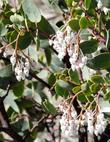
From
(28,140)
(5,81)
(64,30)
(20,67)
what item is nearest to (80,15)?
(64,30)

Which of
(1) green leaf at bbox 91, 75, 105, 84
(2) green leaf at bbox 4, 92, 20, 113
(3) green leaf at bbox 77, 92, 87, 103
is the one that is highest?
(1) green leaf at bbox 91, 75, 105, 84

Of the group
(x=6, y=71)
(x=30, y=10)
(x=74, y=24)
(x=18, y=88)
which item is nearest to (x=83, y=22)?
(x=74, y=24)

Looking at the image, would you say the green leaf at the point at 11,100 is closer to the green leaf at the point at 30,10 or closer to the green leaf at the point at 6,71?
the green leaf at the point at 6,71

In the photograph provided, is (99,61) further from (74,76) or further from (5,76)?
(5,76)

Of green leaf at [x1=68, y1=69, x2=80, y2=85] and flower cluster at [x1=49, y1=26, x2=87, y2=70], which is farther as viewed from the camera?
green leaf at [x1=68, y1=69, x2=80, y2=85]

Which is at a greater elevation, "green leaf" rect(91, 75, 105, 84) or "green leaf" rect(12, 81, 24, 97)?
"green leaf" rect(91, 75, 105, 84)

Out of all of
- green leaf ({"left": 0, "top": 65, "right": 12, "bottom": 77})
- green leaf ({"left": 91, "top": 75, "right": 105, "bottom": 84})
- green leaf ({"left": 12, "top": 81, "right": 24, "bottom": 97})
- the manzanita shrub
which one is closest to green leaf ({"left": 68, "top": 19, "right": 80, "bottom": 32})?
the manzanita shrub

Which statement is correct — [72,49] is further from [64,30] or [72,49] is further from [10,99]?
[10,99]

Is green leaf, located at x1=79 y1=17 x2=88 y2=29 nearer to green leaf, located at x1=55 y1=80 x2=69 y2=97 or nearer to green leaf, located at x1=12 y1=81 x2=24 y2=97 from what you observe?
green leaf, located at x1=55 y1=80 x2=69 y2=97

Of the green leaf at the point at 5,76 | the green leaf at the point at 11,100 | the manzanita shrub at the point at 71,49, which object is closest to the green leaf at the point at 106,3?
the manzanita shrub at the point at 71,49
